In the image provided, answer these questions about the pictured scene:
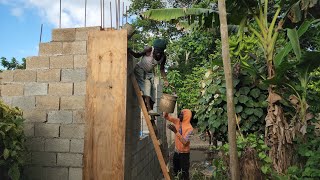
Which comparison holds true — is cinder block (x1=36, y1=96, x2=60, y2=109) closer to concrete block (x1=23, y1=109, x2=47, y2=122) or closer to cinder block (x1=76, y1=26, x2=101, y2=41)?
concrete block (x1=23, y1=109, x2=47, y2=122)

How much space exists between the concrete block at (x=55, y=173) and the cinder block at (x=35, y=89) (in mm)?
1056

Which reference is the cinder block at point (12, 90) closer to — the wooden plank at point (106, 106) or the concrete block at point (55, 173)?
the concrete block at point (55, 173)

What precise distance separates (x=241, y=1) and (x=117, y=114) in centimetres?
313

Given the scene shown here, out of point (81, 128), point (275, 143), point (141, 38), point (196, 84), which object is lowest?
point (275, 143)

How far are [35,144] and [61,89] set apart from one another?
85cm

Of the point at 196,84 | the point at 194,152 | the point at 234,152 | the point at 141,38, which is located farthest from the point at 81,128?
the point at 141,38

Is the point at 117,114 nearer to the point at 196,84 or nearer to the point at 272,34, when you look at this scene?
the point at 272,34

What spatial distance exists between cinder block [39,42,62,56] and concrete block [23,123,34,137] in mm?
1021

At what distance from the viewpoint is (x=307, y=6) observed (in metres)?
4.88

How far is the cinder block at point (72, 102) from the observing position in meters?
4.23

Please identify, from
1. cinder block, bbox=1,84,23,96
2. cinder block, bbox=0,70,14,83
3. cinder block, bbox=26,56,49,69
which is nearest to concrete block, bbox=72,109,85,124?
cinder block, bbox=26,56,49,69

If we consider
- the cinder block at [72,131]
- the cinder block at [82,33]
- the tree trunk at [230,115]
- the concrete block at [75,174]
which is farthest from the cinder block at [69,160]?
the tree trunk at [230,115]

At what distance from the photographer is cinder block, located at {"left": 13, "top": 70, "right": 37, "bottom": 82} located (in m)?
4.39

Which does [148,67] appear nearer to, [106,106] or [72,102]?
[106,106]
